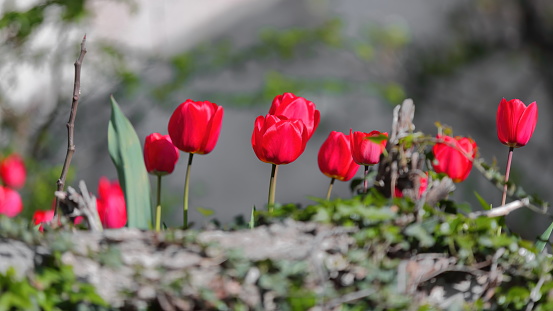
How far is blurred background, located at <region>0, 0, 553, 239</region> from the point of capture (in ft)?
14.8

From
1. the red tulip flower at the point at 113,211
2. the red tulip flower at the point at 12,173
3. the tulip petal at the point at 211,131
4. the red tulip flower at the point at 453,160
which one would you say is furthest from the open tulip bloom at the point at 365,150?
the red tulip flower at the point at 12,173

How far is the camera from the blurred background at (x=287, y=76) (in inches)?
177

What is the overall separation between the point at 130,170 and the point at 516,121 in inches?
21.5

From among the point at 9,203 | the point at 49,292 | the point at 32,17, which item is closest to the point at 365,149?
the point at 49,292

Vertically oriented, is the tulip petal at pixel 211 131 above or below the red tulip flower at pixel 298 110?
below

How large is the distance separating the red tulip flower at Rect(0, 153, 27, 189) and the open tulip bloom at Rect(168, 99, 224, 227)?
4.43 ft

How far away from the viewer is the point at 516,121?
3.16ft

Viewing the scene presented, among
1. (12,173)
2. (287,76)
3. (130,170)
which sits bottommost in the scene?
(12,173)

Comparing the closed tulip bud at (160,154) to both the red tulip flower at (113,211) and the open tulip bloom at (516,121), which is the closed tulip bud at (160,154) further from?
the open tulip bloom at (516,121)

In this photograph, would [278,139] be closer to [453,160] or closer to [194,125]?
[194,125]

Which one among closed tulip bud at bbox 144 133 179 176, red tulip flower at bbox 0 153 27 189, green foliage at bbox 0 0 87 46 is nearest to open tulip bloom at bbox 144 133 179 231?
closed tulip bud at bbox 144 133 179 176

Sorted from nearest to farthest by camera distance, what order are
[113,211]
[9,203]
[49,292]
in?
1. [49,292]
2. [113,211]
3. [9,203]

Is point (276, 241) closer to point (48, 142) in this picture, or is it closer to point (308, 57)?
point (48, 142)

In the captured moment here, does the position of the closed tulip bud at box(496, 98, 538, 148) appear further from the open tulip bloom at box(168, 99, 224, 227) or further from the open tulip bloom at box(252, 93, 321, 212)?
Result: the open tulip bloom at box(168, 99, 224, 227)
